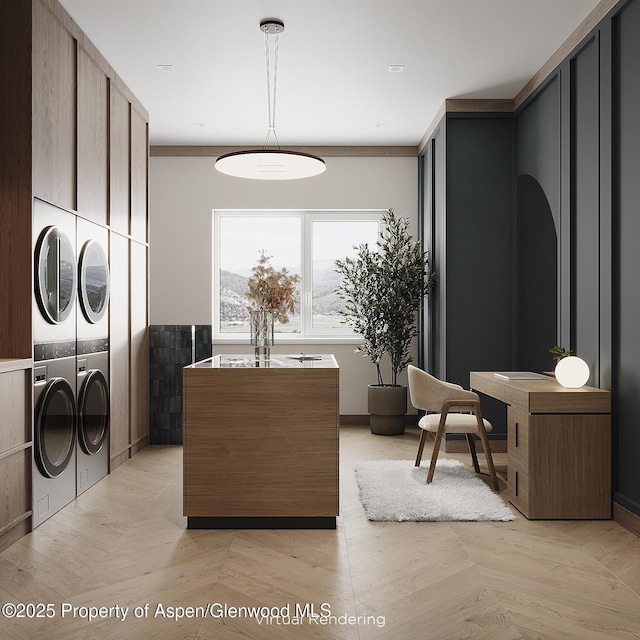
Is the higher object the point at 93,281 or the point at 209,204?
the point at 209,204

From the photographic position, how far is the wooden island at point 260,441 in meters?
3.45

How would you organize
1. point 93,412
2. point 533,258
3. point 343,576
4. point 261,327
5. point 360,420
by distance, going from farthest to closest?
point 360,420 < point 533,258 < point 93,412 < point 261,327 < point 343,576

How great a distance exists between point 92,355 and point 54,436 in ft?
2.59

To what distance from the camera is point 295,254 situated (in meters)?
7.36

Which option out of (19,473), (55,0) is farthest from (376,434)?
(55,0)

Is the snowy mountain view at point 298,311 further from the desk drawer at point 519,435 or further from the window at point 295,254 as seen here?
the desk drawer at point 519,435

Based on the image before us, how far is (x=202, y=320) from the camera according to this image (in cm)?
711

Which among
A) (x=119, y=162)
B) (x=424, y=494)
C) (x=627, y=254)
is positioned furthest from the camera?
(x=119, y=162)

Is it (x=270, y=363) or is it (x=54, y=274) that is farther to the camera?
(x=54, y=274)

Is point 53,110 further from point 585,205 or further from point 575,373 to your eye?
point 575,373

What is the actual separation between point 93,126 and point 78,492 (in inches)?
94.3

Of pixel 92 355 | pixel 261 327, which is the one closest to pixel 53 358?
pixel 92 355

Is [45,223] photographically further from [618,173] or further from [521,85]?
[521,85]

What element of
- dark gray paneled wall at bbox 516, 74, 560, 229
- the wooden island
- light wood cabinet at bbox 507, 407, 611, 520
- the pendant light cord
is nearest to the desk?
light wood cabinet at bbox 507, 407, 611, 520
